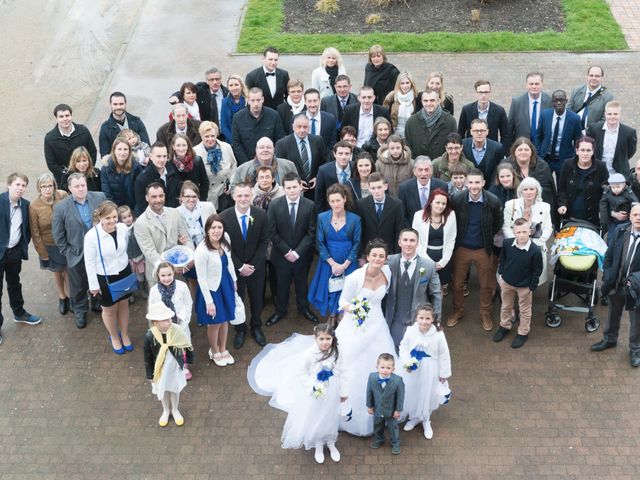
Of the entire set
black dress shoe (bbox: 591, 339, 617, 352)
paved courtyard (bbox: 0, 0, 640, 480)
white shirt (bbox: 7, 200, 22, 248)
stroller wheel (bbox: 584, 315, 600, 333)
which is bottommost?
paved courtyard (bbox: 0, 0, 640, 480)

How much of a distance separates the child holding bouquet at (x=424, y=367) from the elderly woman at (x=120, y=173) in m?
4.22

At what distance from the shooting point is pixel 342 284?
988 cm

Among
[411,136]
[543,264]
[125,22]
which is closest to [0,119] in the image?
[125,22]

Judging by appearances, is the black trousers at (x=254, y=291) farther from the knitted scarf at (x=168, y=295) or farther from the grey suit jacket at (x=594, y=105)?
the grey suit jacket at (x=594, y=105)

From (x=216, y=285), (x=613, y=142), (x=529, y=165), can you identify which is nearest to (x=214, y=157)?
(x=216, y=285)

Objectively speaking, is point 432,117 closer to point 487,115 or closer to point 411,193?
point 487,115

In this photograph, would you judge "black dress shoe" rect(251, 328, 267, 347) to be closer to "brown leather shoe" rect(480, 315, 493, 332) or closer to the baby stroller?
"brown leather shoe" rect(480, 315, 493, 332)

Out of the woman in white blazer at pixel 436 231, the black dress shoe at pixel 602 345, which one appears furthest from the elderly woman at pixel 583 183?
the woman in white blazer at pixel 436 231

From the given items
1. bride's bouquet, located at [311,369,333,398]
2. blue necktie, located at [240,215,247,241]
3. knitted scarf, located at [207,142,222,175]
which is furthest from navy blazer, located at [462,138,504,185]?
bride's bouquet, located at [311,369,333,398]

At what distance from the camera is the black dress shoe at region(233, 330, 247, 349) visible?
10.1 m

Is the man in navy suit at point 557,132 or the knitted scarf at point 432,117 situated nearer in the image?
the knitted scarf at point 432,117

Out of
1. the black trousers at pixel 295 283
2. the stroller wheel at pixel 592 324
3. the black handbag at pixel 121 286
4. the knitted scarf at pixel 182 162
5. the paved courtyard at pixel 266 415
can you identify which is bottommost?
the paved courtyard at pixel 266 415

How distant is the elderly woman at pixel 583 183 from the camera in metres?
10.4

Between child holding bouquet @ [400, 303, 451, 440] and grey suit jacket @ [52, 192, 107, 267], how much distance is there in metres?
4.10
